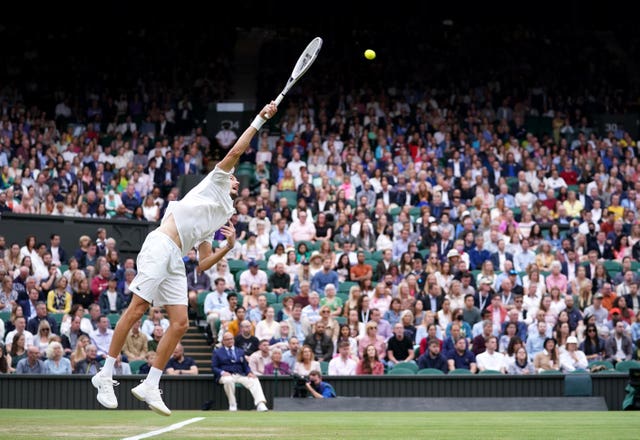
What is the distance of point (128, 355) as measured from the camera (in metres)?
19.5

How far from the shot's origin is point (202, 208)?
34.0 feet

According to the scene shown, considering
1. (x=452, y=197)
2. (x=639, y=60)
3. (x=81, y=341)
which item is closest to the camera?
(x=81, y=341)

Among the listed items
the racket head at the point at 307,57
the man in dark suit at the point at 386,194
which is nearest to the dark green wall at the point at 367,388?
the man in dark suit at the point at 386,194

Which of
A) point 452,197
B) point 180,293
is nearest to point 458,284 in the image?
point 452,197

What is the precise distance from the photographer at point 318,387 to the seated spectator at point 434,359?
208 centimetres

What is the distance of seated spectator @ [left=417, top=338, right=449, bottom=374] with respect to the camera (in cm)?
1964

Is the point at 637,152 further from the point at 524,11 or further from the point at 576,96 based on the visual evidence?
the point at 524,11

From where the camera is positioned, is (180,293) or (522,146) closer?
(180,293)

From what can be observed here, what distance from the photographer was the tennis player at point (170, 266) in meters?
10.1

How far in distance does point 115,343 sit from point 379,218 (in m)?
14.8

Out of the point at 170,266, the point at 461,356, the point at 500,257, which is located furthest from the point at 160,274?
the point at 500,257

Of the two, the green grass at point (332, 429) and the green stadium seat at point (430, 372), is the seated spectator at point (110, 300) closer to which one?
the green stadium seat at point (430, 372)

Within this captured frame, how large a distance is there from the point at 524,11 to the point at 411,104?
938 centimetres

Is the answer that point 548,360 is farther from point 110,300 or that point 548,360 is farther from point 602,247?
point 110,300
